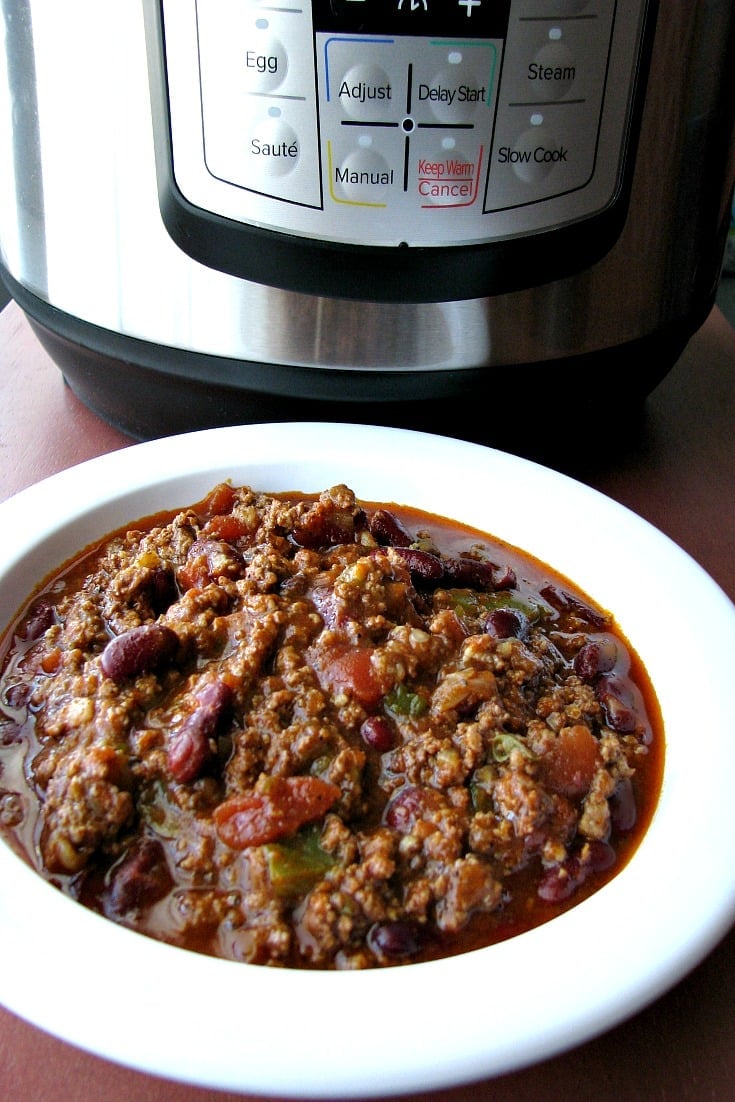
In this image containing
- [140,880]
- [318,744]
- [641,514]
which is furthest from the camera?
[641,514]

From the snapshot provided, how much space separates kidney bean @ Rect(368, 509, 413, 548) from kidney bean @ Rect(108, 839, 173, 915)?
1.68 feet

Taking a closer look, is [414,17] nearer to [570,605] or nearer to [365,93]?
[365,93]

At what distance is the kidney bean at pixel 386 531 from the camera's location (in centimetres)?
120

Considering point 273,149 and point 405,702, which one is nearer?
point 405,702

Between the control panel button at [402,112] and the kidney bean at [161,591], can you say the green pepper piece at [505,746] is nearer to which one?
the kidney bean at [161,591]

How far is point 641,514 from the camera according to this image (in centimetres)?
141

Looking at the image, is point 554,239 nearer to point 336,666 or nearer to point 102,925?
point 336,666

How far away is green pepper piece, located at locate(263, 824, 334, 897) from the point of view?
0.80 metres

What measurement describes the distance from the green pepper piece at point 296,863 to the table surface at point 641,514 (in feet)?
0.53

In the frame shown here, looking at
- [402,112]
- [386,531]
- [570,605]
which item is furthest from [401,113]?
[570,605]

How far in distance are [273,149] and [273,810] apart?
74 centimetres

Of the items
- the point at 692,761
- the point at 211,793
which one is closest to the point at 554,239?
the point at 692,761

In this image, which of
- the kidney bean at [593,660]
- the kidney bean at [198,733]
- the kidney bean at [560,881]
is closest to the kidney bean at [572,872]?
the kidney bean at [560,881]

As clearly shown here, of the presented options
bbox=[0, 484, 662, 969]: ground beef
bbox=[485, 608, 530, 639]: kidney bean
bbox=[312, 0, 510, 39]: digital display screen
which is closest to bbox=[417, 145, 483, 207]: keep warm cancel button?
bbox=[312, 0, 510, 39]: digital display screen
